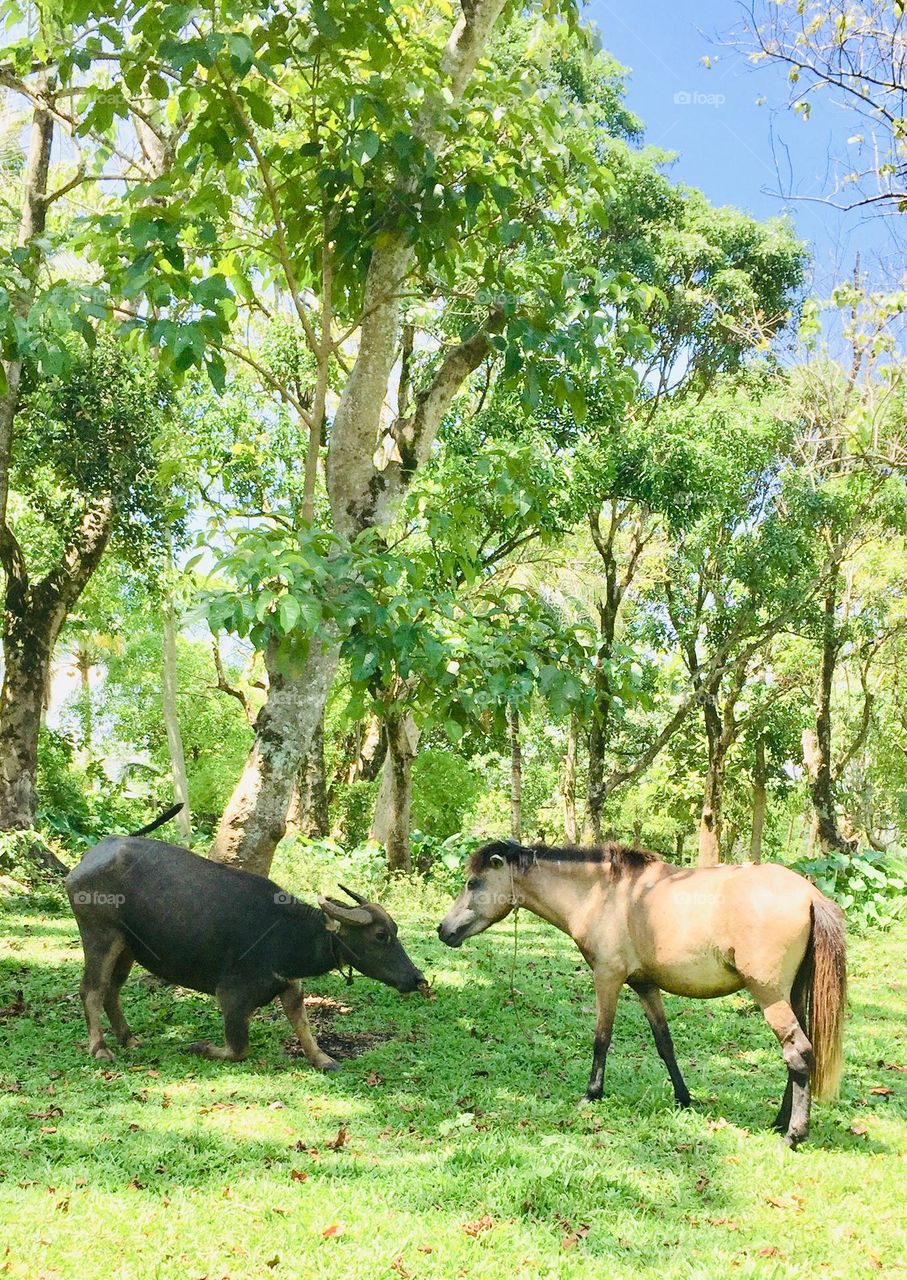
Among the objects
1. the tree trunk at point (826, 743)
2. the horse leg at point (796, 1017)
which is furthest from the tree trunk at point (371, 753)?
the horse leg at point (796, 1017)

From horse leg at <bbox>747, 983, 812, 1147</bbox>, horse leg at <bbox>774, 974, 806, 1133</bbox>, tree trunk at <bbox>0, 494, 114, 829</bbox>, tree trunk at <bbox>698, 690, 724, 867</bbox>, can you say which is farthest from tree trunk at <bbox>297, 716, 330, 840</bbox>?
horse leg at <bbox>747, 983, 812, 1147</bbox>

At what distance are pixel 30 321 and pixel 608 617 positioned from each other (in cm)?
1631

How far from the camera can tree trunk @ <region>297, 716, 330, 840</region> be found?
19859 millimetres

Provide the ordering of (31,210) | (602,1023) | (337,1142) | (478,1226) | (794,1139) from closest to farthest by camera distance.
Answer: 1. (478,1226)
2. (337,1142)
3. (794,1139)
4. (602,1023)
5. (31,210)

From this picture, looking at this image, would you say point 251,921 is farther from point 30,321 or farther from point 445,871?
point 445,871

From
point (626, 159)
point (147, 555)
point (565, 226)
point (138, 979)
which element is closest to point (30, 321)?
point (565, 226)

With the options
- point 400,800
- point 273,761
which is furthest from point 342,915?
point 400,800

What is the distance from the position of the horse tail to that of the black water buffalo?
2556mm

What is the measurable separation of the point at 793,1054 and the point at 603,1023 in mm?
1222

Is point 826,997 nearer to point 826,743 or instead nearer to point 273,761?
point 273,761

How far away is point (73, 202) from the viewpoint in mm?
17344

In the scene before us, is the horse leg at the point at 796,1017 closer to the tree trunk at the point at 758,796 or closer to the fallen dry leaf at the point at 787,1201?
the fallen dry leaf at the point at 787,1201

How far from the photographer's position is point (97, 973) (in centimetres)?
717
